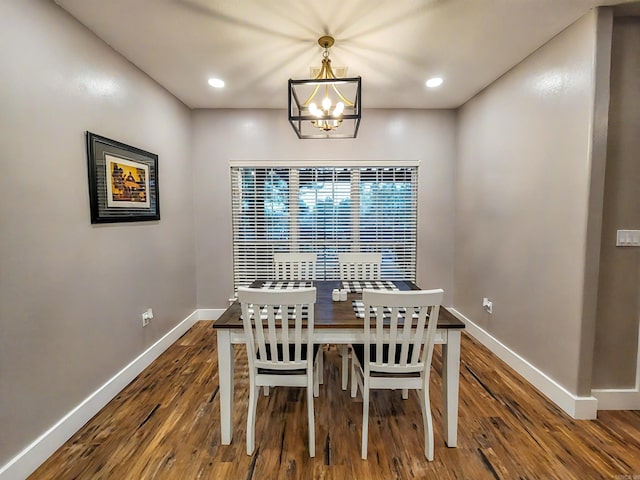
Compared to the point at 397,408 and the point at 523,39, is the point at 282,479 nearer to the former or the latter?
the point at 397,408

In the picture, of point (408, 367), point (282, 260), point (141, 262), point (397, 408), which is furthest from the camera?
point (282, 260)

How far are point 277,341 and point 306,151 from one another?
9.00ft

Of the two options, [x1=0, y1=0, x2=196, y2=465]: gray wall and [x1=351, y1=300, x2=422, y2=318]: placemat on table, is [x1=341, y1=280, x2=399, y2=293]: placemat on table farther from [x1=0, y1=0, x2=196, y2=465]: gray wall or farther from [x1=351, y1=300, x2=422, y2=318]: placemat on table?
[x1=0, y1=0, x2=196, y2=465]: gray wall

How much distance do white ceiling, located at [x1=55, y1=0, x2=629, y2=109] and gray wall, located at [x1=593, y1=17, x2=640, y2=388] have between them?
1.31 feet

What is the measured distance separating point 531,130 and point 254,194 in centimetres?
305

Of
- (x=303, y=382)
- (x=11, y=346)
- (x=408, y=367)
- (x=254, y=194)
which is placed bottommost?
(x=303, y=382)

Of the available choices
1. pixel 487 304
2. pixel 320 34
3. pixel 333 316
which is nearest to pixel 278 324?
pixel 333 316

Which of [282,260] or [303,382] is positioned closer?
[303,382]

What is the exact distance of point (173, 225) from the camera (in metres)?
3.52

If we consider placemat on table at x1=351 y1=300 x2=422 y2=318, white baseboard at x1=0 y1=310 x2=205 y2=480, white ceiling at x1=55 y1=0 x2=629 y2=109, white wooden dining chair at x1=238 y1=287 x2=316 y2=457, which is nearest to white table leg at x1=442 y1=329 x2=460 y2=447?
placemat on table at x1=351 y1=300 x2=422 y2=318

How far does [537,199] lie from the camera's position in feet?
8.41

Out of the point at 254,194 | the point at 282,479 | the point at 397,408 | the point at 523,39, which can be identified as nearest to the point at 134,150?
the point at 254,194

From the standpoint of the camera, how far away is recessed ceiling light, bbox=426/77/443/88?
3.08m

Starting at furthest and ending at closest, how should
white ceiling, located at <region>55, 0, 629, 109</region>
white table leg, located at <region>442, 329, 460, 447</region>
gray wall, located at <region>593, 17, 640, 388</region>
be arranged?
gray wall, located at <region>593, 17, 640, 388</region> → white ceiling, located at <region>55, 0, 629, 109</region> → white table leg, located at <region>442, 329, 460, 447</region>
